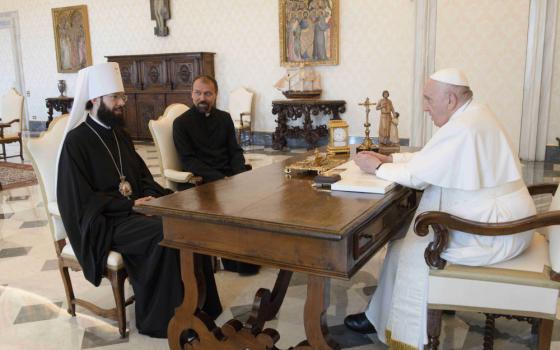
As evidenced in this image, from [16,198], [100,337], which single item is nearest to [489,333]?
[100,337]

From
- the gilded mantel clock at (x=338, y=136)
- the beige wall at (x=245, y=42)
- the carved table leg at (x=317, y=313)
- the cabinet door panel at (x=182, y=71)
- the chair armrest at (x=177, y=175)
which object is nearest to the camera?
the carved table leg at (x=317, y=313)

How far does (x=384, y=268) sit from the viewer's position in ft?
8.55

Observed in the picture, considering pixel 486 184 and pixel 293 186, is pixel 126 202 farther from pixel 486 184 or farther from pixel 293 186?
pixel 486 184

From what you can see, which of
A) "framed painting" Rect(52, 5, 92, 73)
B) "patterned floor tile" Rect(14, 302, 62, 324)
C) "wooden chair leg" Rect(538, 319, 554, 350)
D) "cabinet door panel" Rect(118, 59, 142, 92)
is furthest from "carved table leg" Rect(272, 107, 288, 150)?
"wooden chair leg" Rect(538, 319, 554, 350)

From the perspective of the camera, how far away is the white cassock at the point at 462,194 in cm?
219

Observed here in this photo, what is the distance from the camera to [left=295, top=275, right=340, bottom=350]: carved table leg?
193 cm

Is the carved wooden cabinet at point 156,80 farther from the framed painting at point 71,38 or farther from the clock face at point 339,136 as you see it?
the clock face at point 339,136

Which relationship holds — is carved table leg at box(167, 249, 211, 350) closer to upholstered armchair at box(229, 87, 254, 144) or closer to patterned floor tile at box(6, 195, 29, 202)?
patterned floor tile at box(6, 195, 29, 202)

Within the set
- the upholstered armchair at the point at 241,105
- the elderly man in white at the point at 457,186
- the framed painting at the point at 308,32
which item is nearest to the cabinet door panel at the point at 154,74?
the upholstered armchair at the point at 241,105

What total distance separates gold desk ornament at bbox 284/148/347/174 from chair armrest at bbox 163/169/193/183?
1.09m

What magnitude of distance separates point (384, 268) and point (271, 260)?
0.90 meters

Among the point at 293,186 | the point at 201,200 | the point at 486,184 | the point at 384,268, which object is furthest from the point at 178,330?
the point at 486,184

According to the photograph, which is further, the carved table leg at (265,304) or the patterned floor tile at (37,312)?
the patterned floor tile at (37,312)

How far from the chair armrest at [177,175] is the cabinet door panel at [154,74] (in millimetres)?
6873
